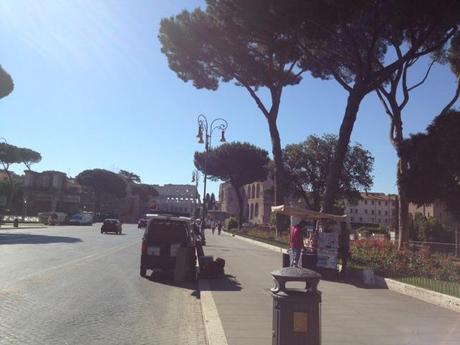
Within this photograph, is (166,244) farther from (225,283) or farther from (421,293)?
(421,293)

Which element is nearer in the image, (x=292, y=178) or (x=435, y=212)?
(x=292, y=178)

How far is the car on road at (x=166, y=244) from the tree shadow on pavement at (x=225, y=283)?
3.54ft

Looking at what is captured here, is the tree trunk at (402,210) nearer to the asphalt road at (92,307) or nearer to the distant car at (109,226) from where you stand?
the asphalt road at (92,307)

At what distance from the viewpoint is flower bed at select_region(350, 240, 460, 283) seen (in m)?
15.4

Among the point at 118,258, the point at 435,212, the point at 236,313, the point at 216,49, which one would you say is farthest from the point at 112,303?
the point at 435,212

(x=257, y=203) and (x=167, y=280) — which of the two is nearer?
(x=167, y=280)

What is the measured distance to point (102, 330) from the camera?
844cm

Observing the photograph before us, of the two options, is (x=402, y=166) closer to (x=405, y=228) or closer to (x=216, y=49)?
(x=405, y=228)

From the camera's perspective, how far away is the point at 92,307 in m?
10.5

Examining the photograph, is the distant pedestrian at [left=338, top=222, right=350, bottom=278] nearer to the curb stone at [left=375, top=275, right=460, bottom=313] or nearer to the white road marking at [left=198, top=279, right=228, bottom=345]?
the curb stone at [left=375, top=275, right=460, bottom=313]

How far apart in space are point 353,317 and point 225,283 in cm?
557

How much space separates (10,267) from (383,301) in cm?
1073

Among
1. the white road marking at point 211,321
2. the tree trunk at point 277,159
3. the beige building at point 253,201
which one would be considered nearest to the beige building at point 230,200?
the beige building at point 253,201

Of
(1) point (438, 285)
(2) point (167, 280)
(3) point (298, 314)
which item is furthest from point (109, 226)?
(3) point (298, 314)
